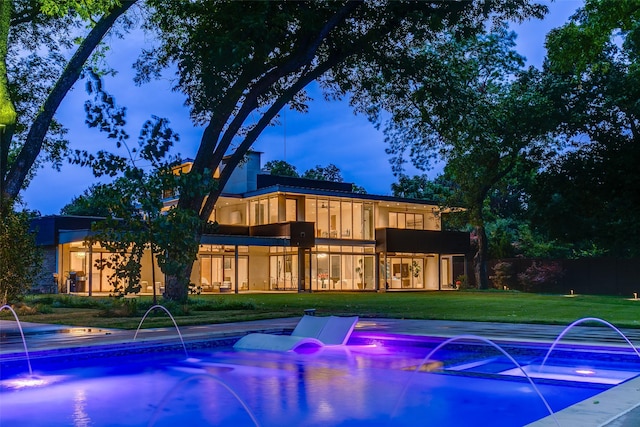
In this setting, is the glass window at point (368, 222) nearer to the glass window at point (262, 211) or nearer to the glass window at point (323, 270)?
the glass window at point (323, 270)

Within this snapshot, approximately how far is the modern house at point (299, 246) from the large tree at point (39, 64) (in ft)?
37.4

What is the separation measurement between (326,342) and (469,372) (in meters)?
3.18

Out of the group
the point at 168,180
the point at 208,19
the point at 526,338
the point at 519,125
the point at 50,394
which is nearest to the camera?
the point at 50,394

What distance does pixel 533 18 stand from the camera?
21.5 meters

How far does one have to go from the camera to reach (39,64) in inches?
842

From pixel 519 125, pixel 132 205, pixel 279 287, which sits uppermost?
pixel 519 125

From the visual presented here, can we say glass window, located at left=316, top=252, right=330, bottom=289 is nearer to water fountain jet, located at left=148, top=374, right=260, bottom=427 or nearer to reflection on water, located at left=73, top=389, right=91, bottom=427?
water fountain jet, located at left=148, top=374, right=260, bottom=427

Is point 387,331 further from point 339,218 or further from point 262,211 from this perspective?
point 339,218

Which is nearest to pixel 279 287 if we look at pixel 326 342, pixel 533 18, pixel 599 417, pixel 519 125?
pixel 519 125

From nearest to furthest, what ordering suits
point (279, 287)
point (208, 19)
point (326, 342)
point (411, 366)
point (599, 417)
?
point (599, 417), point (411, 366), point (326, 342), point (208, 19), point (279, 287)

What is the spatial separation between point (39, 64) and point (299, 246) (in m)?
16.6

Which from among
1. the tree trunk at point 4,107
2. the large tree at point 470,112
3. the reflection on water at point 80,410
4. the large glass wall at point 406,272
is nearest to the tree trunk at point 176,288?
the tree trunk at point 4,107

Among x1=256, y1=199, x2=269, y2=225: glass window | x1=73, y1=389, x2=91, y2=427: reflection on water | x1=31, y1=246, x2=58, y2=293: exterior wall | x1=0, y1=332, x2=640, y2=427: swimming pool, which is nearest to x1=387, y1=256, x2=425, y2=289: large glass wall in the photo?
x1=256, y1=199, x2=269, y2=225: glass window

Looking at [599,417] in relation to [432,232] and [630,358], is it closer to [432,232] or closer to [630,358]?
[630,358]
